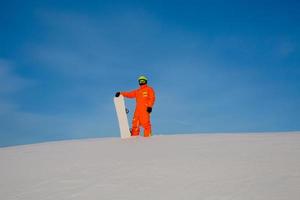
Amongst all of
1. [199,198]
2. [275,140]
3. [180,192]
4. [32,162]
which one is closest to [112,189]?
[180,192]

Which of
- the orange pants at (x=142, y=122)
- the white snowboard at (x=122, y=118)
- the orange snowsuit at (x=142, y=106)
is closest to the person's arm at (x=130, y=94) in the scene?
the orange snowsuit at (x=142, y=106)

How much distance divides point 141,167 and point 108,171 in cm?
38

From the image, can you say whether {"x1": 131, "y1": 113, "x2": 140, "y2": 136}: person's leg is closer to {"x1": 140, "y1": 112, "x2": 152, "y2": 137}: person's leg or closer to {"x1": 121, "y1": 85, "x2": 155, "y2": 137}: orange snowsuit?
{"x1": 121, "y1": 85, "x2": 155, "y2": 137}: orange snowsuit

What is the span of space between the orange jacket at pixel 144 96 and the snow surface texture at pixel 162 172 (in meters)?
1.91

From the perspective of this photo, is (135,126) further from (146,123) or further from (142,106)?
(142,106)

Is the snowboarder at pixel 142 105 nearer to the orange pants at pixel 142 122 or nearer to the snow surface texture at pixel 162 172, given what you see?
the orange pants at pixel 142 122

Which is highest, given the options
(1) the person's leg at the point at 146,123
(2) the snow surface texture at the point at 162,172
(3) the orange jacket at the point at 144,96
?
(3) the orange jacket at the point at 144,96

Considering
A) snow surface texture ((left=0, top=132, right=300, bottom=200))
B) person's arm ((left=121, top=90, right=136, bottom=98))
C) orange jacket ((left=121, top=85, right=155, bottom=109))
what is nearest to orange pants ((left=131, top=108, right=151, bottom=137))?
orange jacket ((left=121, top=85, right=155, bottom=109))

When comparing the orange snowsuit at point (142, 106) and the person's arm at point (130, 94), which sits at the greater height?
the person's arm at point (130, 94)

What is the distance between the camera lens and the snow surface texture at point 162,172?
3182 mm

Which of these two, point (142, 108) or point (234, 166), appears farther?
point (142, 108)

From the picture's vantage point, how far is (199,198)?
2.97 m

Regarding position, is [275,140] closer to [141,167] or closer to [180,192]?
[141,167]

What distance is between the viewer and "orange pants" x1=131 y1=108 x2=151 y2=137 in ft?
25.4
